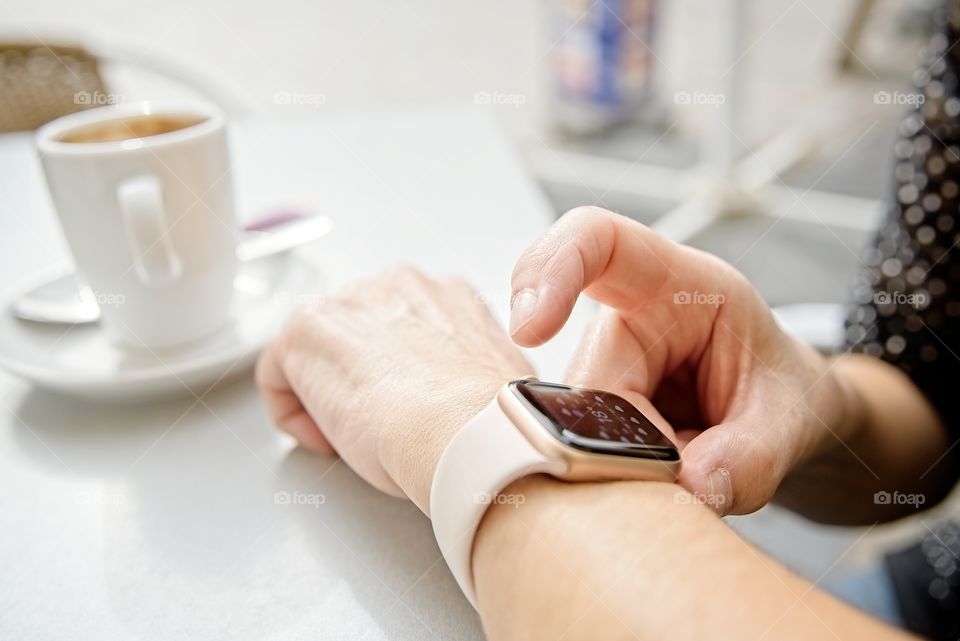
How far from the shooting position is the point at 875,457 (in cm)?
58

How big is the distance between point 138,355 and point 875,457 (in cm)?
56

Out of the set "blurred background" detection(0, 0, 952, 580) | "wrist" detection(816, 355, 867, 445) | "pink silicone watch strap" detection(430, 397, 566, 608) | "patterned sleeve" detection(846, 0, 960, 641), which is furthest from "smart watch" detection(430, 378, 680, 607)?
"blurred background" detection(0, 0, 952, 580)

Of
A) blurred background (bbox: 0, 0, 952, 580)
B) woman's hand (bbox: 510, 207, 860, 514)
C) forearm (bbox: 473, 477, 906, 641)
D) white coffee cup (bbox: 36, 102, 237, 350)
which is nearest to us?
forearm (bbox: 473, 477, 906, 641)

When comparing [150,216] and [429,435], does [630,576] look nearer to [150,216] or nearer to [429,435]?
[429,435]

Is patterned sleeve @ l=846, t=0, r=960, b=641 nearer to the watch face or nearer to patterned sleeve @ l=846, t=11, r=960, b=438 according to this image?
patterned sleeve @ l=846, t=11, r=960, b=438

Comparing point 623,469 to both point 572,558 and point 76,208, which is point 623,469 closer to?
point 572,558

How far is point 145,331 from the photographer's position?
0.52 meters

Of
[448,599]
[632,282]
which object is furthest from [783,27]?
[448,599]

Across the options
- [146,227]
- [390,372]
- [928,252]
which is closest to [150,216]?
[146,227]

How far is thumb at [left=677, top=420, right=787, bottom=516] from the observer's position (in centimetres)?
37

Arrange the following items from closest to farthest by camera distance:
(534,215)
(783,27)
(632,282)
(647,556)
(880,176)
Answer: (647,556), (632,282), (534,215), (880,176), (783,27)

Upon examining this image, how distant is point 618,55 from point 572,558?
7.66 ft

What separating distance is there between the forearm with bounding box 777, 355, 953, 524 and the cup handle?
0.46 metres

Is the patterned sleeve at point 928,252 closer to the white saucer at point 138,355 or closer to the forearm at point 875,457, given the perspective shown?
the forearm at point 875,457
